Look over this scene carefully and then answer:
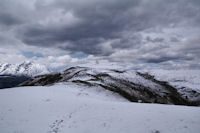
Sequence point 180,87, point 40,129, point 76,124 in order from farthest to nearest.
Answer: point 180,87, point 76,124, point 40,129

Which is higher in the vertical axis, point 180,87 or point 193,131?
point 193,131

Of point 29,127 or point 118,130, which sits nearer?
point 118,130

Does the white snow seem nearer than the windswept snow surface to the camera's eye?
No

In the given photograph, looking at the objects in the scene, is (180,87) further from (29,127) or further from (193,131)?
(29,127)

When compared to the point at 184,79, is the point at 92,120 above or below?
above

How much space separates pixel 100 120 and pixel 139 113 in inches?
165

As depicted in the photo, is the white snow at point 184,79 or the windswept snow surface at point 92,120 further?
the white snow at point 184,79

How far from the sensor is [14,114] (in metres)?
13.5

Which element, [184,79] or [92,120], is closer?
[92,120]

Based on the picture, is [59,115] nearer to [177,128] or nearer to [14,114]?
[14,114]

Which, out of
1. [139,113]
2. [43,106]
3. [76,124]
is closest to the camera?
[76,124]

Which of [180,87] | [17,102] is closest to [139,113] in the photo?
[17,102]

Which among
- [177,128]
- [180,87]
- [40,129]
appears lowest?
[180,87]

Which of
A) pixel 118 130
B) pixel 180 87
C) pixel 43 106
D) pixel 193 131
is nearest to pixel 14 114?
pixel 43 106
